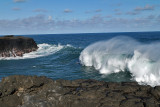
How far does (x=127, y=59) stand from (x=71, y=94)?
452 inches

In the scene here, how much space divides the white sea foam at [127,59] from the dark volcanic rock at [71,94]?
213 inches

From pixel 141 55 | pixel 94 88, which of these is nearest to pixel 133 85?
pixel 94 88

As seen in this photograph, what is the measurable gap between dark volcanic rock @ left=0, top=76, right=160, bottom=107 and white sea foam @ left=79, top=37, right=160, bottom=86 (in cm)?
541

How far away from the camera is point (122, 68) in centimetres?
1828

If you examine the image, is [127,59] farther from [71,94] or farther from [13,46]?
[13,46]

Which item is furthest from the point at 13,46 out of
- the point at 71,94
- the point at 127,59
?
the point at 71,94

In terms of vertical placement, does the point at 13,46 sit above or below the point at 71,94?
above

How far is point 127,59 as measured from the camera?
18484mm

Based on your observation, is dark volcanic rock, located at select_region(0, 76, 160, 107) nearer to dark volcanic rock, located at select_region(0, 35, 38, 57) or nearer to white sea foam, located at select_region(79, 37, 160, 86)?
white sea foam, located at select_region(79, 37, 160, 86)

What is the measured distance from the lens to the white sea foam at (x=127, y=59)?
14742 millimetres

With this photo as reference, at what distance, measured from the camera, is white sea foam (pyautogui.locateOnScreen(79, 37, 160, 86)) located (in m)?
14.7

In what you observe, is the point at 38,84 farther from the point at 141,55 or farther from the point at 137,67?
the point at 141,55

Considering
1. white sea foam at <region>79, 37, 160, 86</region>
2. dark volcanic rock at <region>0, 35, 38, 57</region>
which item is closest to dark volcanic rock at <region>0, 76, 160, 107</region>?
white sea foam at <region>79, 37, 160, 86</region>

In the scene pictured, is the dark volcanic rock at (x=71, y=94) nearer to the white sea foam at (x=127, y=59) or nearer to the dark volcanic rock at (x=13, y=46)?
the white sea foam at (x=127, y=59)
